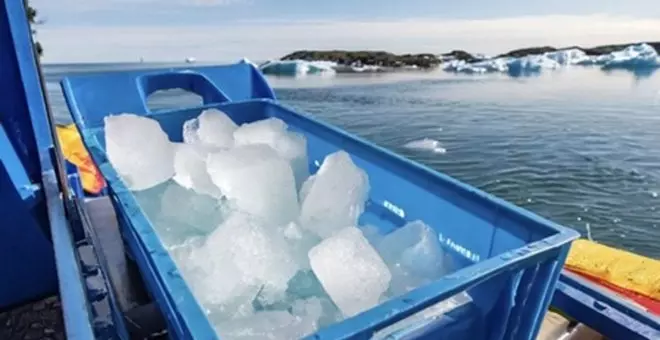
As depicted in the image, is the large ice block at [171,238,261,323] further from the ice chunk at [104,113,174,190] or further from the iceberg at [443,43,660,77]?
the iceberg at [443,43,660,77]

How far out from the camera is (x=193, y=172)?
1.35 meters

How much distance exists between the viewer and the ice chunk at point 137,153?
1.35 meters

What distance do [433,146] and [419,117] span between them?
2980 millimetres

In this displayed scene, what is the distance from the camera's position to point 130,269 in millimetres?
1492

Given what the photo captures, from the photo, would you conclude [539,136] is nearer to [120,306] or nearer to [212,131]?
[212,131]

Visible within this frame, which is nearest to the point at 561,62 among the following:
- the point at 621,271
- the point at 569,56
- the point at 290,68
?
the point at 569,56

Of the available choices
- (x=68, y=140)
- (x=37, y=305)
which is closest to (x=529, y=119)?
(x=68, y=140)

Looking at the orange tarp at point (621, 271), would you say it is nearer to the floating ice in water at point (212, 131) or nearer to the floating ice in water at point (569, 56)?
the floating ice in water at point (212, 131)

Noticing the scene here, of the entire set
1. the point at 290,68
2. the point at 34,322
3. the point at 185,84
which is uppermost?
the point at 185,84

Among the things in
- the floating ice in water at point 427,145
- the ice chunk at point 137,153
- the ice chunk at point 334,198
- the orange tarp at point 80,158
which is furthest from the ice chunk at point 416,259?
the floating ice in water at point 427,145

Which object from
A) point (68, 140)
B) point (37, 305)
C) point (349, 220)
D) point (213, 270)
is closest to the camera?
point (213, 270)

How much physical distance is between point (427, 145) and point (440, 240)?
6751mm

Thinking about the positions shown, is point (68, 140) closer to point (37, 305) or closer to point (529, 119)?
point (37, 305)

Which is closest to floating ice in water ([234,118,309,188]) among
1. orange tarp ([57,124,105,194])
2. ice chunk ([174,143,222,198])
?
ice chunk ([174,143,222,198])
